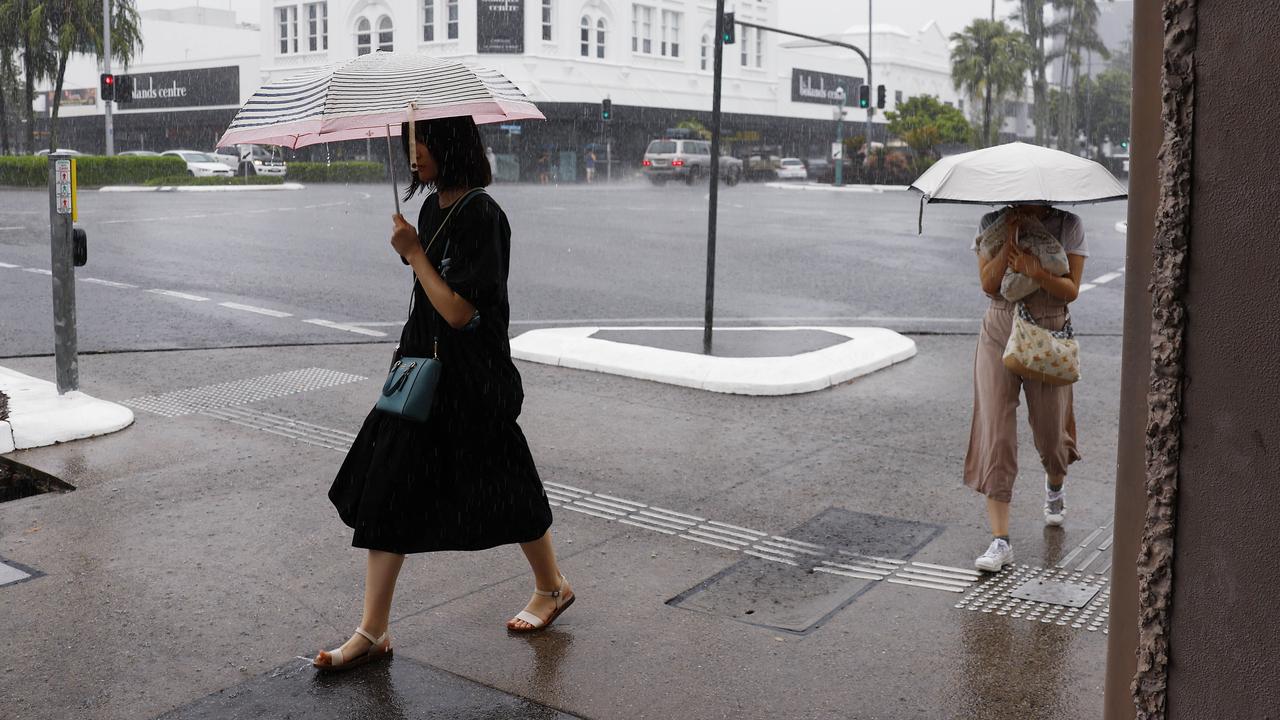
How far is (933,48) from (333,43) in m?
39.0

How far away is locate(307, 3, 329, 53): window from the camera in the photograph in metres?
57.3

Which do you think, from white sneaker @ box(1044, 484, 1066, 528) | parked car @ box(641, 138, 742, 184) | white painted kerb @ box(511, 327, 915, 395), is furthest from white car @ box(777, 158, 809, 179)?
white sneaker @ box(1044, 484, 1066, 528)

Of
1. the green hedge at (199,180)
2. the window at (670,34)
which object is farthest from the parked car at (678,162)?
the window at (670,34)

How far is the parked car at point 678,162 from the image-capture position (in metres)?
45.2

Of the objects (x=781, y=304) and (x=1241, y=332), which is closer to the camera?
(x=1241, y=332)

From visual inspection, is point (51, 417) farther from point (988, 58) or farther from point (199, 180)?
point (988, 58)

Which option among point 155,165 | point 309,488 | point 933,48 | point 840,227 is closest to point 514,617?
point 309,488

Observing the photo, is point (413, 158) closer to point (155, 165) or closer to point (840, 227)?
point (840, 227)

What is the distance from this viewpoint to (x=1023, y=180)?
475cm

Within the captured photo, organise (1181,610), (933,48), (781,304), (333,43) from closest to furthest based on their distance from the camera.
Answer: (1181,610)
(781,304)
(333,43)
(933,48)

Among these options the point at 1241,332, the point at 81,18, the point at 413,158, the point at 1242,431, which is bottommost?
the point at 1242,431

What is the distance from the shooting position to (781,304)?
12.9 meters

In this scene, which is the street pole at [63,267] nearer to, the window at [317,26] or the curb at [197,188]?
the curb at [197,188]

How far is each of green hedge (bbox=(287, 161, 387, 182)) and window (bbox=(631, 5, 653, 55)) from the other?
649 inches
